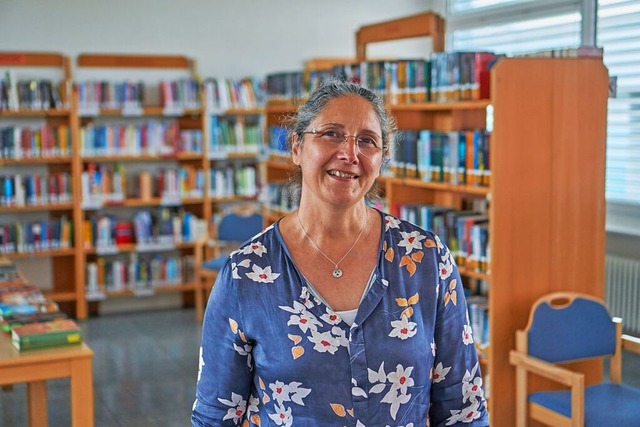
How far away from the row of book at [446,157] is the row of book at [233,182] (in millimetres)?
3099

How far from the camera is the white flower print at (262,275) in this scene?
74.4 inches

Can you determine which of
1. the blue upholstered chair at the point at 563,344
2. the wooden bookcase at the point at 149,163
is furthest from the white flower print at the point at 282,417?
the wooden bookcase at the point at 149,163

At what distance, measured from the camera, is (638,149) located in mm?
6500

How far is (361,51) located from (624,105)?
207 centimetres

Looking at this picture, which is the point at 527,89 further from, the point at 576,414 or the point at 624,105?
the point at 624,105

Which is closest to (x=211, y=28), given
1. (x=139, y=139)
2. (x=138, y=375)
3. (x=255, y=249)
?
(x=139, y=139)

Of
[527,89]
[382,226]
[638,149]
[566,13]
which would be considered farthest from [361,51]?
[382,226]

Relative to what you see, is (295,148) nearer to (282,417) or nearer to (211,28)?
(282,417)

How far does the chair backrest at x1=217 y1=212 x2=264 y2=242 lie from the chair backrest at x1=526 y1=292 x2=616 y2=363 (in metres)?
3.92

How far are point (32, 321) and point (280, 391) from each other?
237cm

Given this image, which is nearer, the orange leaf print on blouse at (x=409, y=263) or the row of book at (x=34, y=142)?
the orange leaf print on blouse at (x=409, y=263)

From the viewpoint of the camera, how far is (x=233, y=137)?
8.26 meters

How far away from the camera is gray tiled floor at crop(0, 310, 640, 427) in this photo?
5.11 metres

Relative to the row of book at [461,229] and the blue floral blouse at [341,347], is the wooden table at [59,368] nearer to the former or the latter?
the blue floral blouse at [341,347]
